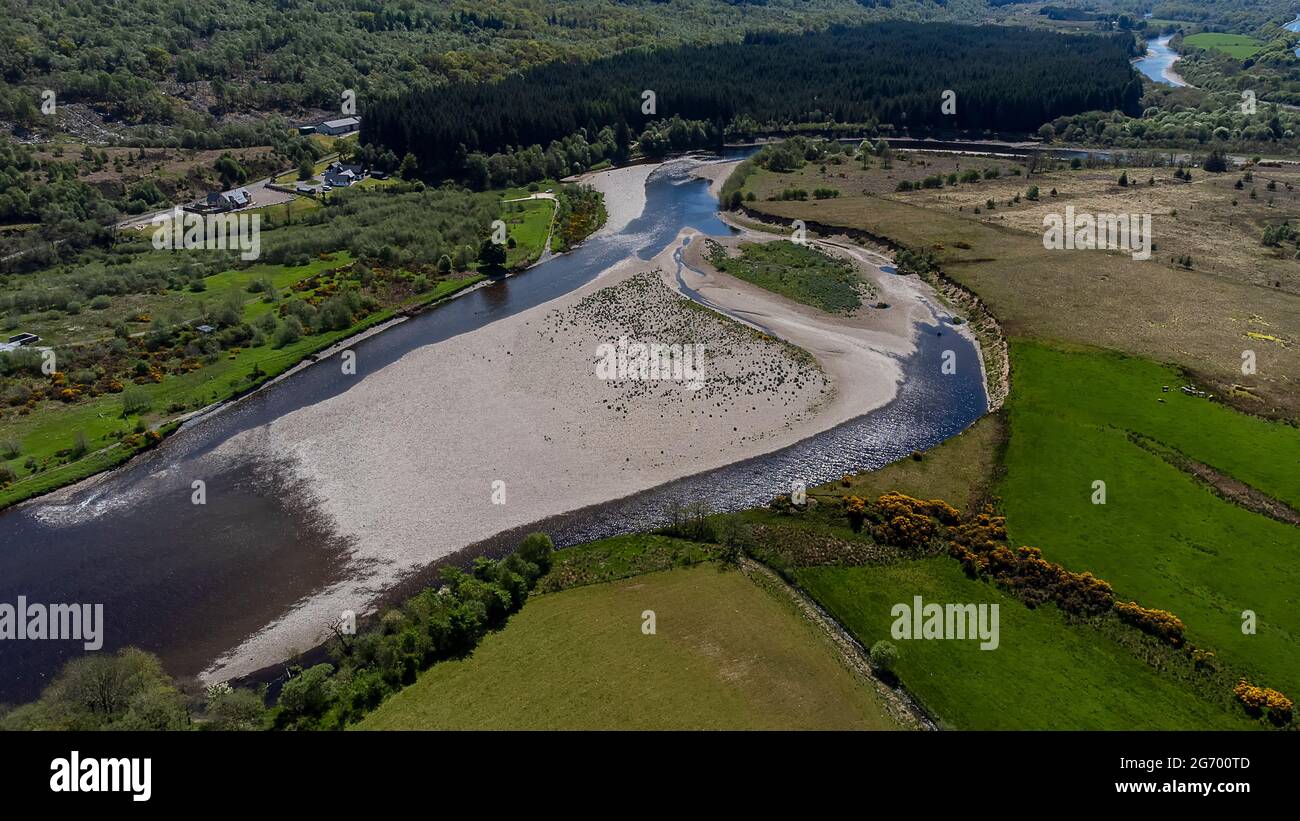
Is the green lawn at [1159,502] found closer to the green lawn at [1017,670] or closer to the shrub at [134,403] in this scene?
the green lawn at [1017,670]

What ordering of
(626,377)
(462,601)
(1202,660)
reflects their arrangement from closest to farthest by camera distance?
(1202,660) → (462,601) → (626,377)

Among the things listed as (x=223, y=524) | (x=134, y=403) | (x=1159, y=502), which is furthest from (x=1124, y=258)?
(x=134, y=403)

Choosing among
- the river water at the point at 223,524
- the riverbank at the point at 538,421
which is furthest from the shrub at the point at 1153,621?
the riverbank at the point at 538,421

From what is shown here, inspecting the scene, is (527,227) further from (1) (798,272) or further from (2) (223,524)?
(2) (223,524)
